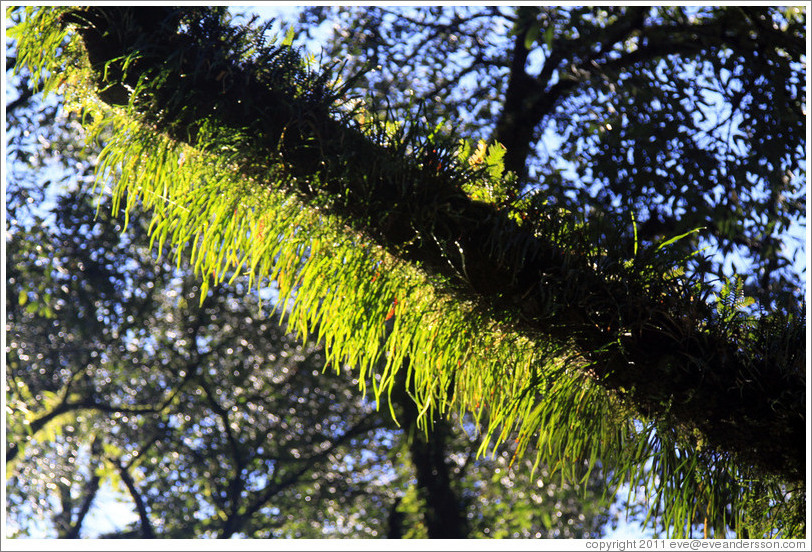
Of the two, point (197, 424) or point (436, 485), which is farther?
point (197, 424)

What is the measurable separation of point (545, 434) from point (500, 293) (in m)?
0.45

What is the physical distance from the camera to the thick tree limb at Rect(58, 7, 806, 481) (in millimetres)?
1731

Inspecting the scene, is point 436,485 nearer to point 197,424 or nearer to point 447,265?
point 197,424

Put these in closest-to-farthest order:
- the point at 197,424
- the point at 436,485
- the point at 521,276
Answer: the point at 521,276 → the point at 436,485 → the point at 197,424

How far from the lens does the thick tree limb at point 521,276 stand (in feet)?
5.68

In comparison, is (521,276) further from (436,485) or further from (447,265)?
(436,485)

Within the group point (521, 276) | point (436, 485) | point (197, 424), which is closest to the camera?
point (521, 276)

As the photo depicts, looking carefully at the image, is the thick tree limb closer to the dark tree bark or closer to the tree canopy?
the tree canopy

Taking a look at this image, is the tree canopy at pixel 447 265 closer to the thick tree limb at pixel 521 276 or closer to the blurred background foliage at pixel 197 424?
the thick tree limb at pixel 521 276

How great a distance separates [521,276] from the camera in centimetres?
182

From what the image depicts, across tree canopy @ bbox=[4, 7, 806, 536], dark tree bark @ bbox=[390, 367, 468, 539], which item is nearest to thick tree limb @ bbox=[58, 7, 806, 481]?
tree canopy @ bbox=[4, 7, 806, 536]

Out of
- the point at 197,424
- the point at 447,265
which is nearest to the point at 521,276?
the point at 447,265

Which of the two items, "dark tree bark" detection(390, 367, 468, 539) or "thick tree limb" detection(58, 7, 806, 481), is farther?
"dark tree bark" detection(390, 367, 468, 539)

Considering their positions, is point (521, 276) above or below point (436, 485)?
above
